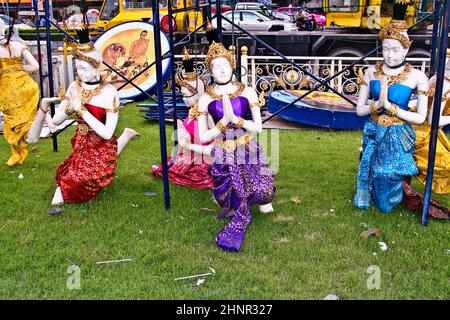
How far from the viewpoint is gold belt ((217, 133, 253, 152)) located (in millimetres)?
3794

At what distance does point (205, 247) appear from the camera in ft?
11.9

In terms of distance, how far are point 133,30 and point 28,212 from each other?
22.6 ft

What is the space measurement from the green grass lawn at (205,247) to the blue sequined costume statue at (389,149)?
9.0 inches

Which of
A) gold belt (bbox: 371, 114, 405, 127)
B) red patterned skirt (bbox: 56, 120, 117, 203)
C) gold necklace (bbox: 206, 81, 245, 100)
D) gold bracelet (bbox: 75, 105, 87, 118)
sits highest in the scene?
gold necklace (bbox: 206, 81, 245, 100)

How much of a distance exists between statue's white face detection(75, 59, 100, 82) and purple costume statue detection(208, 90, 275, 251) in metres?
1.11

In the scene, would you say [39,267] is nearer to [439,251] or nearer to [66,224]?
[66,224]

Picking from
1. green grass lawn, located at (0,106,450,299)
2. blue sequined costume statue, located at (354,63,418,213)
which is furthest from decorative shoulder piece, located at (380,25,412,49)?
green grass lawn, located at (0,106,450,299)

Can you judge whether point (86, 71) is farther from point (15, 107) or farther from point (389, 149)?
point (389, 149)

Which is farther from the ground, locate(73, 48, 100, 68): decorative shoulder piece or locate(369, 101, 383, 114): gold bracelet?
locate(73, 48, 100, 68): decorative shoulder piece

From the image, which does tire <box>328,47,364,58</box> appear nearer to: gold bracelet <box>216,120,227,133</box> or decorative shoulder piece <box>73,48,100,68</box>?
decorative shoulder piece <box>73,48,100,68</box>

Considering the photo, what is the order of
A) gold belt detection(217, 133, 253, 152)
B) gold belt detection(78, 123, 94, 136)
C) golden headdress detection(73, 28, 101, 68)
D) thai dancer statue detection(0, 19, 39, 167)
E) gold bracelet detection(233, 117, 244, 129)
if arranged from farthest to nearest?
thai dancer statue detection(0, 19, 39, 167) → gold belt detection(78, 123, 94, 136) → golden headdress detection(73, 28, 101, 68) → gold belt detection(217, 133, 253, 152) → gold bracelet detection(233, 117, 244, 129)

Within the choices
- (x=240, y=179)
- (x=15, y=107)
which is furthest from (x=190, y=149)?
(x=15, y=107)

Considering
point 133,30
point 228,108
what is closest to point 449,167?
point 228,108

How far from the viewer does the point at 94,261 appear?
3.43m
